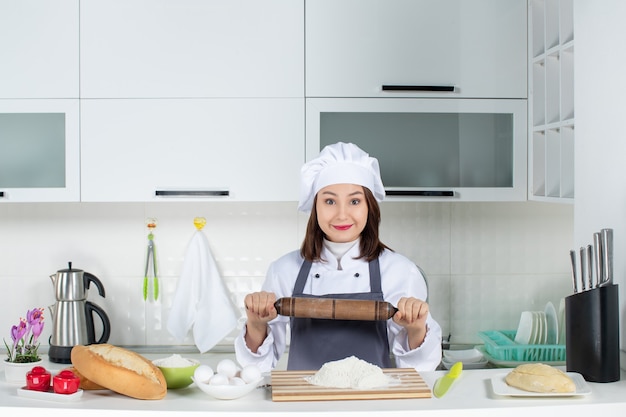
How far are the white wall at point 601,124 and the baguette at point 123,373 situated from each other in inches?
35.8

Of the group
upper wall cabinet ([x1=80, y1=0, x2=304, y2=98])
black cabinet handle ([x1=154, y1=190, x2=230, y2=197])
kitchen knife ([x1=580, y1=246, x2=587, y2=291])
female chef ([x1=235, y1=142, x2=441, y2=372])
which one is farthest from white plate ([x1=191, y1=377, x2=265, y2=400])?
upper wall cabinet ([x1=80, y1=0, x2=304, y2=98])

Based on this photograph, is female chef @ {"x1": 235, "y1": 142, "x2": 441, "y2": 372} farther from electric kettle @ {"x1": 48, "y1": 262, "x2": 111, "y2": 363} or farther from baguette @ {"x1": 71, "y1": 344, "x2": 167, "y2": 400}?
electric kettle @ {"x1": 48, "y1": 262, "x2": 111, "y2": 363}

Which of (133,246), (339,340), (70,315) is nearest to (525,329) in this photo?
(339,340)

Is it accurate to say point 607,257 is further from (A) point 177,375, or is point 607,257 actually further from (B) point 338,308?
(A) point 177,375

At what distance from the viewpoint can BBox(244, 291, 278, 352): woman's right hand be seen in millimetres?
1508

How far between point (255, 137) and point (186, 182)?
256 mm

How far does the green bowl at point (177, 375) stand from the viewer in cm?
122

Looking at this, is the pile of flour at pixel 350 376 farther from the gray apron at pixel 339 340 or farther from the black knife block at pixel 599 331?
the gray apron at pixel 339 340

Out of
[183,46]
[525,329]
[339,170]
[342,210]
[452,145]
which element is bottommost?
[525,329]

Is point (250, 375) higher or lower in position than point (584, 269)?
lower

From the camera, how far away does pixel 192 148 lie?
7.40 ft

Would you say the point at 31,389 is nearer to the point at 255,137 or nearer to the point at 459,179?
the point at 255,137

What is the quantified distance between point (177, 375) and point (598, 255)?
2.57ft

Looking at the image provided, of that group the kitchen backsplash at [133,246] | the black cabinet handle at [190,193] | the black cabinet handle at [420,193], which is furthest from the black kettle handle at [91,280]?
the black cabinet handle at [420,193]
